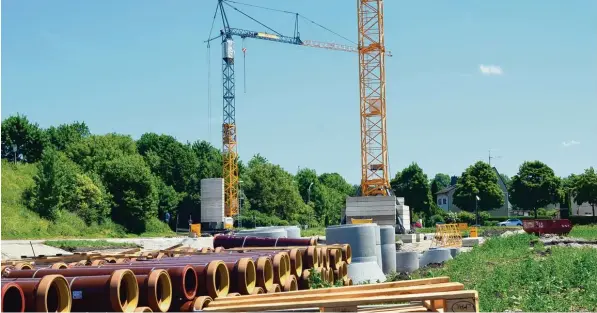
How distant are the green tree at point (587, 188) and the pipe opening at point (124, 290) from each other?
6528cm

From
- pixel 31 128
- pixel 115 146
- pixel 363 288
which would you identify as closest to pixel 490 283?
pixel 363 288

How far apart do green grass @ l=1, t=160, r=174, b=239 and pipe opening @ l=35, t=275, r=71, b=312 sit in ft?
103

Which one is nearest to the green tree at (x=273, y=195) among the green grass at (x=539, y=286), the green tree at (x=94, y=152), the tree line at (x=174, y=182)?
the tree line at (x=174, y=182)

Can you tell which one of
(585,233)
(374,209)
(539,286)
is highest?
(374,209)

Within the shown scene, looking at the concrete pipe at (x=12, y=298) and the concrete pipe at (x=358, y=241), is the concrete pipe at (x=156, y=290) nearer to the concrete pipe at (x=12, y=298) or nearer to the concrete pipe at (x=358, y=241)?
the concrete pipe at (x=12, y=298)

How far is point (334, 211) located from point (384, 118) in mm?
43530

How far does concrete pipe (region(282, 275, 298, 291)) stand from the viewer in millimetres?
10683

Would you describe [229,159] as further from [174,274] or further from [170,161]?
[174,274]

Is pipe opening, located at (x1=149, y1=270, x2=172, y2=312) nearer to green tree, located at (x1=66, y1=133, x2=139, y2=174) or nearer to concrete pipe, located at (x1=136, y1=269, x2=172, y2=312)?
concrete pipe, located at (x1=136, y1=269, x2=172, y2=312)

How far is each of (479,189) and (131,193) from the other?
39093 mm

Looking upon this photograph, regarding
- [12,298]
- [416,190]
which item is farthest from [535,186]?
[12,298]

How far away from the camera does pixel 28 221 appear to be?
42188 mm

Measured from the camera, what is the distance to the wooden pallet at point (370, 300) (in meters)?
5.54

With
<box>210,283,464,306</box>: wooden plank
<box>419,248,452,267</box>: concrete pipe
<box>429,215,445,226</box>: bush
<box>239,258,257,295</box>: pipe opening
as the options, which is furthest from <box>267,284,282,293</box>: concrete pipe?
<box>429,215,445,226</box>: bush
